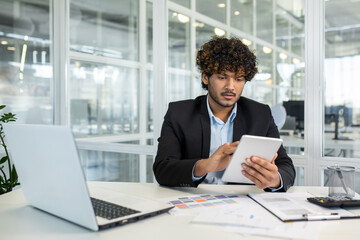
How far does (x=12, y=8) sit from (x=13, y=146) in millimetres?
2811

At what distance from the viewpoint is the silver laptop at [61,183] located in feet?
3.01

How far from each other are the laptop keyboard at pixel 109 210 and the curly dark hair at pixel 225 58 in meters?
1.00

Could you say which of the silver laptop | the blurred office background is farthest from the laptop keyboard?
the blurred office background

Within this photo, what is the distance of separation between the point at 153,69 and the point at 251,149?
1979mm

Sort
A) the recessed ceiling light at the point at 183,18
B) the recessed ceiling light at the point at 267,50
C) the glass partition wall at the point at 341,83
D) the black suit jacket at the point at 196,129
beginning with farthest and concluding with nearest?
the recessed ceiling light at the point at 183,18 < the recessed ceiling light at the point at 267,50 < the glass partition wall at the point at 341,83 < the black suit jacket at the point at 196,129

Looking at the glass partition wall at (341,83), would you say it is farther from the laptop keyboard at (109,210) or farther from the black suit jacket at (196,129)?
the laptop keyboard at (109,210)

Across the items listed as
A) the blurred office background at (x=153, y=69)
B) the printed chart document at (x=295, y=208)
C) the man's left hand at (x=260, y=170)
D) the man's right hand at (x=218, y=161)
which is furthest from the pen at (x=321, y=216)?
the blurred office background at (x=153, y=69)

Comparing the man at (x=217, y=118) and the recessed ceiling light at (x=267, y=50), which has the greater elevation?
the recessed ceiling light at (x=267, y=50)

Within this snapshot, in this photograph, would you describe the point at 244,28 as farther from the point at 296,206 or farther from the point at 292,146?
the point at 296,206

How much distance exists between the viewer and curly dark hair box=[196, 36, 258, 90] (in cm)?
192

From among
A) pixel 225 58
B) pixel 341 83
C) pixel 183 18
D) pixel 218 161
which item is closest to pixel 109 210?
pixel 218 161

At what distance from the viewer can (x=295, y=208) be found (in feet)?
3.99

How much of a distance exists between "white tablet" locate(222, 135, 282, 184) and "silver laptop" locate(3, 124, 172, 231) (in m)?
0.29

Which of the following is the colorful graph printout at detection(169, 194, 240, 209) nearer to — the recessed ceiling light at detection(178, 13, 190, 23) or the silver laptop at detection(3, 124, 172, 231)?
the silver laptop at detection(3, 124, 172, 231)
